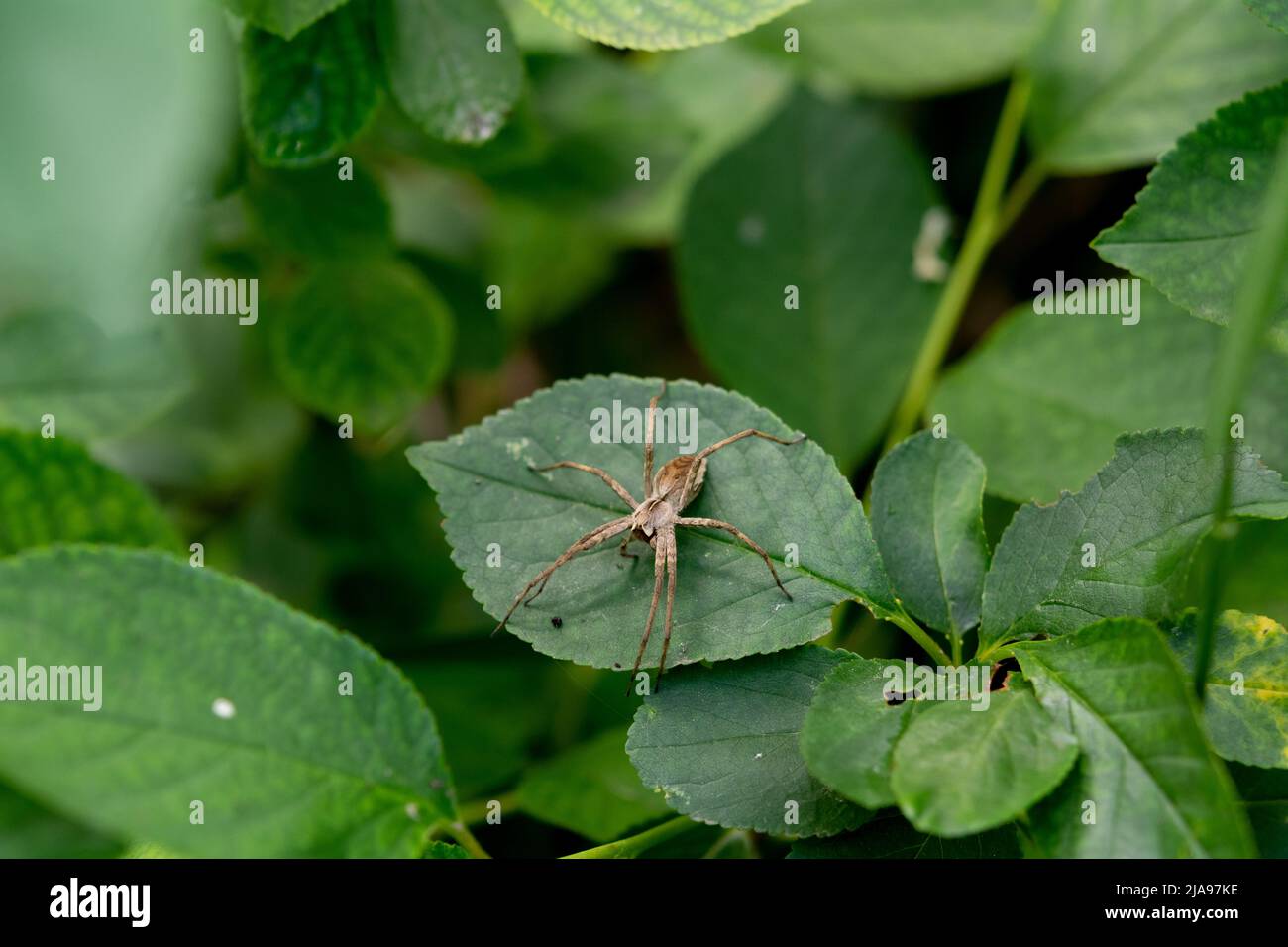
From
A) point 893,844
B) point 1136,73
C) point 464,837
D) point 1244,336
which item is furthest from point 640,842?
point 1136,73

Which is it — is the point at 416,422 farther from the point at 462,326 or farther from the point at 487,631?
the point at 487,631

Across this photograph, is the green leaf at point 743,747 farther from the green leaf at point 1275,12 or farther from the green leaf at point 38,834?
the green leaf at point 1275,12

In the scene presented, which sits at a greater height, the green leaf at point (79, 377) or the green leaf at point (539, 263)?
the green leaf at point (539, 263)

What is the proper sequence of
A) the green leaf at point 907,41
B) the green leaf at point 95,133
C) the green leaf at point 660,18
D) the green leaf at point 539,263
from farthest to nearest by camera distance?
1. the green leaf at point 539,263
2. the green leaf at point 907,41
3. the green leaf at point 660,18
4. the green leaf at point 95,133

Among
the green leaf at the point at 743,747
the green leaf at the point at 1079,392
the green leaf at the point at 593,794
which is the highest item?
the green leaf at the point at 1079,392

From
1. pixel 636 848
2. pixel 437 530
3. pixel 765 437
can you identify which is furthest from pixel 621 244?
pixel 636 848

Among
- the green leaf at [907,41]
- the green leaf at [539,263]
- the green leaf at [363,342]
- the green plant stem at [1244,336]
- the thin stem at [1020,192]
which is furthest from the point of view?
the green leaf at [539,263]

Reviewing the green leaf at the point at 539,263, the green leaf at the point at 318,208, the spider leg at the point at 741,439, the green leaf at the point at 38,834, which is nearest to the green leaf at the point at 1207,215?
the spider leg at the point at 741,439

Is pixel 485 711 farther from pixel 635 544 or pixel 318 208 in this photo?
pixel 318 208
